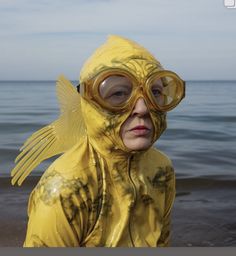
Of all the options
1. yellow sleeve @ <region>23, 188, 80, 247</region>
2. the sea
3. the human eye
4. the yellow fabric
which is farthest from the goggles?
the sea

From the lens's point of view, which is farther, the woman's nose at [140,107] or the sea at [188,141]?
the sea at [188,141]

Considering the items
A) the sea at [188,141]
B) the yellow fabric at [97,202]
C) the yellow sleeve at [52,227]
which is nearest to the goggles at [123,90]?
the yellow fabric at [97,202]

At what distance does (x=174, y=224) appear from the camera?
5793 millimetres

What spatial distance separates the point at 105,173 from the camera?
265cm

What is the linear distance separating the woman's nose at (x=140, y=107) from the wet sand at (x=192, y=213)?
2875 millimetres

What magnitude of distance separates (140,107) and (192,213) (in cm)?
397

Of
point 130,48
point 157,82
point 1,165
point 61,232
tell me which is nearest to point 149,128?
point 157,82

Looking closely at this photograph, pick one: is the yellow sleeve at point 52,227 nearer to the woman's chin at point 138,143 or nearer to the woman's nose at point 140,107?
the woman's chin at point 138,143

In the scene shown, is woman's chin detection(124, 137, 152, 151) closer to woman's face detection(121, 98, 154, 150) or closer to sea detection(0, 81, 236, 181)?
woman's face detection(121, 98, 154, 150)

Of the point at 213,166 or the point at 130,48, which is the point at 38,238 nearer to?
the point at 130,48

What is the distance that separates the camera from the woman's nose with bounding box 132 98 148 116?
2.48 meters

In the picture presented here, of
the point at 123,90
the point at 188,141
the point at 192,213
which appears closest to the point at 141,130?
the point at 123,90

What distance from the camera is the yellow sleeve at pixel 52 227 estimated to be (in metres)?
2.53

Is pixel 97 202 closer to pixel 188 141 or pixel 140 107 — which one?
pixel 140 107
